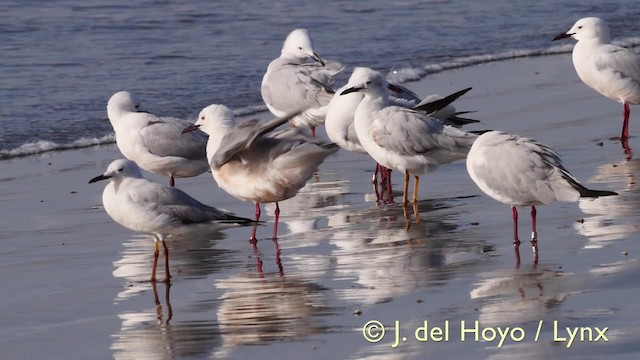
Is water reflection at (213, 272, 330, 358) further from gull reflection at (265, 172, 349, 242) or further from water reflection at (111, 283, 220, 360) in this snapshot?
gull reflection at (265, 172, 349, 242)

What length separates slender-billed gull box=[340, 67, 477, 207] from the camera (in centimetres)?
993

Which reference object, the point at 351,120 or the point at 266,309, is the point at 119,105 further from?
the point at 266,309

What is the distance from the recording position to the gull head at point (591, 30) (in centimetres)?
1343

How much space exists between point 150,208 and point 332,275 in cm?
115

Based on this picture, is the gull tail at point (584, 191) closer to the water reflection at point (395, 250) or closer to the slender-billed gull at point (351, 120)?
the water reflection at point (395, 250)

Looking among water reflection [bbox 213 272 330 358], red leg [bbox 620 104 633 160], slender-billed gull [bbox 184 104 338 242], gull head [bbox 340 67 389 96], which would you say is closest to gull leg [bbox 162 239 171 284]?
water reflection [bbox 213 272 330 358]

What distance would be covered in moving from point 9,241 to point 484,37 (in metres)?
11.4

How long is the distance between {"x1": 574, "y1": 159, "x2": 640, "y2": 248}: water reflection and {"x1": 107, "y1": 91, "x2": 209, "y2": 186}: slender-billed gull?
10.1 ft

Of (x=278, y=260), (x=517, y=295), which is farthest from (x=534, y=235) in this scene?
(x=278, y=260)

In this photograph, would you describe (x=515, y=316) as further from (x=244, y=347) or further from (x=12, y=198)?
(x=12, y=198)

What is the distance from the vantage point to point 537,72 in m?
16.6

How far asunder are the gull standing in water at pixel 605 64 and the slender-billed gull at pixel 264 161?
4577mm

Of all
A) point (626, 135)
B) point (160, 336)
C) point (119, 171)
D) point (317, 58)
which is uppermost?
point (119, 171)

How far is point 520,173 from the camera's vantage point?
871cm
